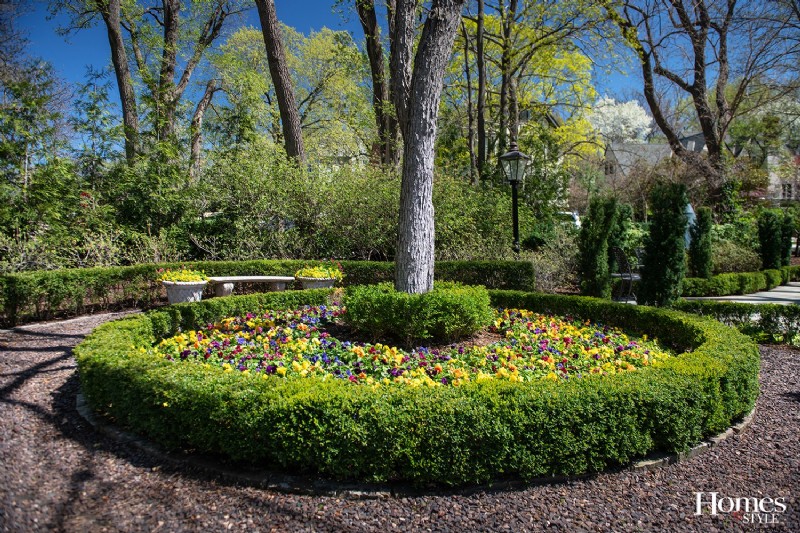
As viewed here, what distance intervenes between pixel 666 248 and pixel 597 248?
1.61 metres

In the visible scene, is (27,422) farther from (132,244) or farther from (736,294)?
(736,294)

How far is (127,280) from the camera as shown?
8.93 meters

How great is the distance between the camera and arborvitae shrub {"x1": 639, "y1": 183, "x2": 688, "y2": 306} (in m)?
8.41

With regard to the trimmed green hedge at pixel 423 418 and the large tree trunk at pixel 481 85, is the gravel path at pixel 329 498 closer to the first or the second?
the trimmed green hedge at pixel 423 418

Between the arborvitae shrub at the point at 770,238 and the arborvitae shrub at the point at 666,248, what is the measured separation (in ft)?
26.7

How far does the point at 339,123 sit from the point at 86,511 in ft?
83.1

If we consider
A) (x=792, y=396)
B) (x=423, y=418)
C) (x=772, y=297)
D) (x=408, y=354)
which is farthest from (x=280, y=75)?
(x=772, y=297)

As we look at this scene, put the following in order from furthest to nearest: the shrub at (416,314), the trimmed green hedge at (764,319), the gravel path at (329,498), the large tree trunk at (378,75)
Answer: the large tree trunk at (378,75), the trimmed green hedge at (764,319), the shrub at (416,314), the gravel path at (329,498)

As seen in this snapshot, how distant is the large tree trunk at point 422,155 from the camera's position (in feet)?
20.2

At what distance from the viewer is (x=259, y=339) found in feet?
18.5

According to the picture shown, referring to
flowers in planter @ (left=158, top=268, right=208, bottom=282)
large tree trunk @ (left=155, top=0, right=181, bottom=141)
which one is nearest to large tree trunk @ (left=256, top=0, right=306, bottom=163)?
large tree trunk @ (left=155, top=0, right=181, bottom=141)

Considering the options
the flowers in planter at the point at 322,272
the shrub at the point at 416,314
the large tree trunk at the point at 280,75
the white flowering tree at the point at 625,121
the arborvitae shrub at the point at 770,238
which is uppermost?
the white flowering tree at the point at 625,121

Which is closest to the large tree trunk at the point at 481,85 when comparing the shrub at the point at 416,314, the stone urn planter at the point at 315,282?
the stone urn planter at the point at 315,282

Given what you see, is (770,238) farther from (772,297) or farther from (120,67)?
(120,67)
